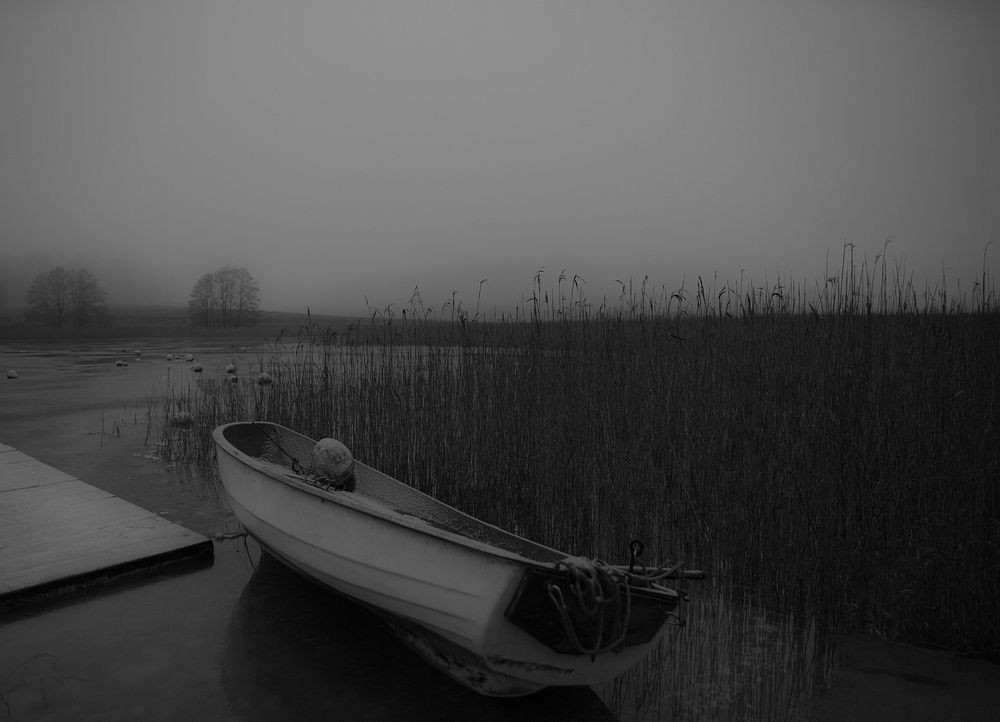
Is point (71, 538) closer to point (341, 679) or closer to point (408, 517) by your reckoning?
point (341, 679)

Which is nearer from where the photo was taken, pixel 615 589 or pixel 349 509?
pixel 615 589

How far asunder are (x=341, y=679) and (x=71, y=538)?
2030 millimetres

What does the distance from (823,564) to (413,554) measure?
2.06 m

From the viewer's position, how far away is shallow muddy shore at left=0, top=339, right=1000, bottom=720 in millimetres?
2156

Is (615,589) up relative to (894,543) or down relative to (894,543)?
up

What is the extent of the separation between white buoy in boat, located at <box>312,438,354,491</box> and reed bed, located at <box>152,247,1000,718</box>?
1.03m

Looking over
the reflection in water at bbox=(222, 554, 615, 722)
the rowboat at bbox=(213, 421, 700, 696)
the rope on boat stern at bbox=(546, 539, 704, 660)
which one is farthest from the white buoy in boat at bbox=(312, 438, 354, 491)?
the rope on boat stern at bbox=(546, 539, 704, 660)

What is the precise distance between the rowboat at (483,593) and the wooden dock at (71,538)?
0.95 meters

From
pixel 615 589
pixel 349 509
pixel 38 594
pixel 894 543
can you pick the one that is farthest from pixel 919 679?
pixel 38 594

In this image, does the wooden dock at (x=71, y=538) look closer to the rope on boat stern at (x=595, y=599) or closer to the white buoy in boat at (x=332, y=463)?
the white buoy in boat at (x=332, y=463)

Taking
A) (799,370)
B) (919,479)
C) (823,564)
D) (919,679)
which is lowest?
(919,679)

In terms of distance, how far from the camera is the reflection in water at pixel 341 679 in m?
2.15

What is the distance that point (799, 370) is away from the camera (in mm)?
4102

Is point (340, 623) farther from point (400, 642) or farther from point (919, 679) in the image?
point (919, 679)
